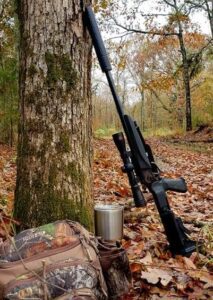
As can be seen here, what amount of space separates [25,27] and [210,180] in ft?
16.2

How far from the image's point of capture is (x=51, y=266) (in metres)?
2.01

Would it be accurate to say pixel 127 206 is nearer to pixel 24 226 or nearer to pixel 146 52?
pixel 24 226

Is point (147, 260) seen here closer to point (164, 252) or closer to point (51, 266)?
point (164, 252)

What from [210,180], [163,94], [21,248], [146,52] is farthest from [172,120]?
[21,248]

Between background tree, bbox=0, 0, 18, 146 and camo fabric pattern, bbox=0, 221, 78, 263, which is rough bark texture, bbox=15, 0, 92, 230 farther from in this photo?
background tree, bbox=0, 0, 18, 146

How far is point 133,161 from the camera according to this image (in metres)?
2.98

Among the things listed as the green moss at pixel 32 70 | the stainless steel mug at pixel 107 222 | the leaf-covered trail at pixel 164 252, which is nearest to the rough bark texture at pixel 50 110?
the green moss at pixel 32 70

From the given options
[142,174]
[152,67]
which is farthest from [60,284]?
[152,67]

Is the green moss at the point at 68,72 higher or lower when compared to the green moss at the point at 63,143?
higher

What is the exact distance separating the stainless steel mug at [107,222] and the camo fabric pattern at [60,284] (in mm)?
849

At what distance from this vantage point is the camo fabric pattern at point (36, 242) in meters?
2.10

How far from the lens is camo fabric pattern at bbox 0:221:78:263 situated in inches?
82.8

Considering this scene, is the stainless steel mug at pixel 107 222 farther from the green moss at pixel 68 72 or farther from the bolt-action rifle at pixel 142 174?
the green moss at pixel 68 72

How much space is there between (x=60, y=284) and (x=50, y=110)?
122 centimetres
